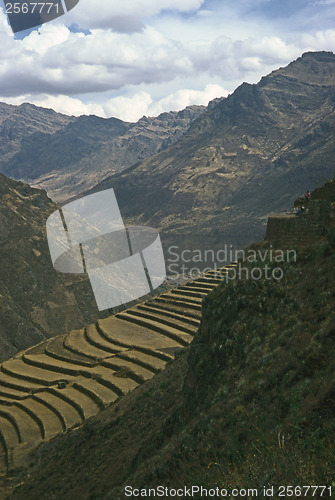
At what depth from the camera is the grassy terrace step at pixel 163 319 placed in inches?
1934

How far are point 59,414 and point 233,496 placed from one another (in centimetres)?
3404

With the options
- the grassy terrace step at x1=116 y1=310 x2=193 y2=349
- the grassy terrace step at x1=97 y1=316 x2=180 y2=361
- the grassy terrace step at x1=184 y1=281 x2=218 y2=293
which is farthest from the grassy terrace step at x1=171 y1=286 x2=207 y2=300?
the grassy terrace step at x1=97 y1=316 x2=180 y2=361

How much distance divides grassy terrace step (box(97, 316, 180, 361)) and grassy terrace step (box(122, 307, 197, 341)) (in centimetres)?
183

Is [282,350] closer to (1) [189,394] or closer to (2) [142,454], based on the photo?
(1) [189,394]

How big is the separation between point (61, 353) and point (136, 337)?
9889 mm

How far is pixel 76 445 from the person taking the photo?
3088 cm

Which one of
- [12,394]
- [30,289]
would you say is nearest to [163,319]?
[12,394]

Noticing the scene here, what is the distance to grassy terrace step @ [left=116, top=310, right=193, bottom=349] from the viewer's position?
46312 mm

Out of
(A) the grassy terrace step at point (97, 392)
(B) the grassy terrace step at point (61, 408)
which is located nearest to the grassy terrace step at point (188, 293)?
(A) the grassy terrace step at point (97, 392)

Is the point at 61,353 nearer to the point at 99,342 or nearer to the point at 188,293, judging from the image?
the point at 99,342

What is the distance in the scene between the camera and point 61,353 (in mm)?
54312

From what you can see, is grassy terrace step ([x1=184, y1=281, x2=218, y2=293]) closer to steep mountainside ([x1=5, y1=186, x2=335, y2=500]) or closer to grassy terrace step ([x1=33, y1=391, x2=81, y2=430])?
grassy terrace step ([x1=33, y1=391, x2=81, y2=430])

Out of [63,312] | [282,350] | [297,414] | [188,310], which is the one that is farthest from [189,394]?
[63,312]

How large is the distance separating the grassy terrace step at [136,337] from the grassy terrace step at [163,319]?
1.83 meters
